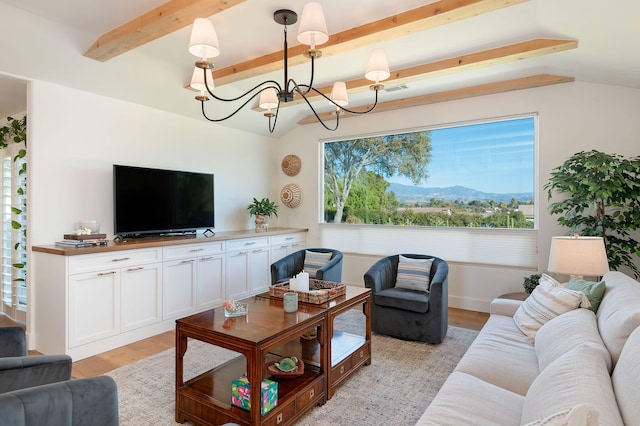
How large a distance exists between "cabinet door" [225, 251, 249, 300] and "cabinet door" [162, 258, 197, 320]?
518 mm

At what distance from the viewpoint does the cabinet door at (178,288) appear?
149 inches

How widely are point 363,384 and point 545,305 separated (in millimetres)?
1373

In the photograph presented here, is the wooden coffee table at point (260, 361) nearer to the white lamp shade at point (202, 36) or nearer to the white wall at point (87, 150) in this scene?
the white lamp shade at point (202, 36)

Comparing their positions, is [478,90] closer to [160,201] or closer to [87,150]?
[160,201]

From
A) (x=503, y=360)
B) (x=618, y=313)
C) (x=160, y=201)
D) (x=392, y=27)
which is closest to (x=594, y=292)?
(x=618, y=313)

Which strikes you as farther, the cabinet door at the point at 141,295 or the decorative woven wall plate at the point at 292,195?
the decorative woven wall plate at the point at 292,195

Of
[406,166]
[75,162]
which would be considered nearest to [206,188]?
[75,162]

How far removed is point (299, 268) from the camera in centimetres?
466

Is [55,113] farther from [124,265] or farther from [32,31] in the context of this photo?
[124,265]

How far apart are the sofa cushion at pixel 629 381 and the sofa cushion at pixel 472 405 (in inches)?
16.5

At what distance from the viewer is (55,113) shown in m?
3.36

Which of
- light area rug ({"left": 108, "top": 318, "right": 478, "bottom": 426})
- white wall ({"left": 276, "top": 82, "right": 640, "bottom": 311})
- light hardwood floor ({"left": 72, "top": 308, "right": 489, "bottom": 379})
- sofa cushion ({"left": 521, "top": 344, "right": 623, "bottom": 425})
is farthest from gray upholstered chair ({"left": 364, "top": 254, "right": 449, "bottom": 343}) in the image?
sofa cushion ({"left": 521, "top": 344, "right": 623, "bottom": 425})

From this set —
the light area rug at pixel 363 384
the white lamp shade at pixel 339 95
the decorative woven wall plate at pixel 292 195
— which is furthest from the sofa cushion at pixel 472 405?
the decorative woven wall plate at pixel 292 195

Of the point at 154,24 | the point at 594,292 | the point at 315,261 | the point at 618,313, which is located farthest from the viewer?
the point at 315,261
